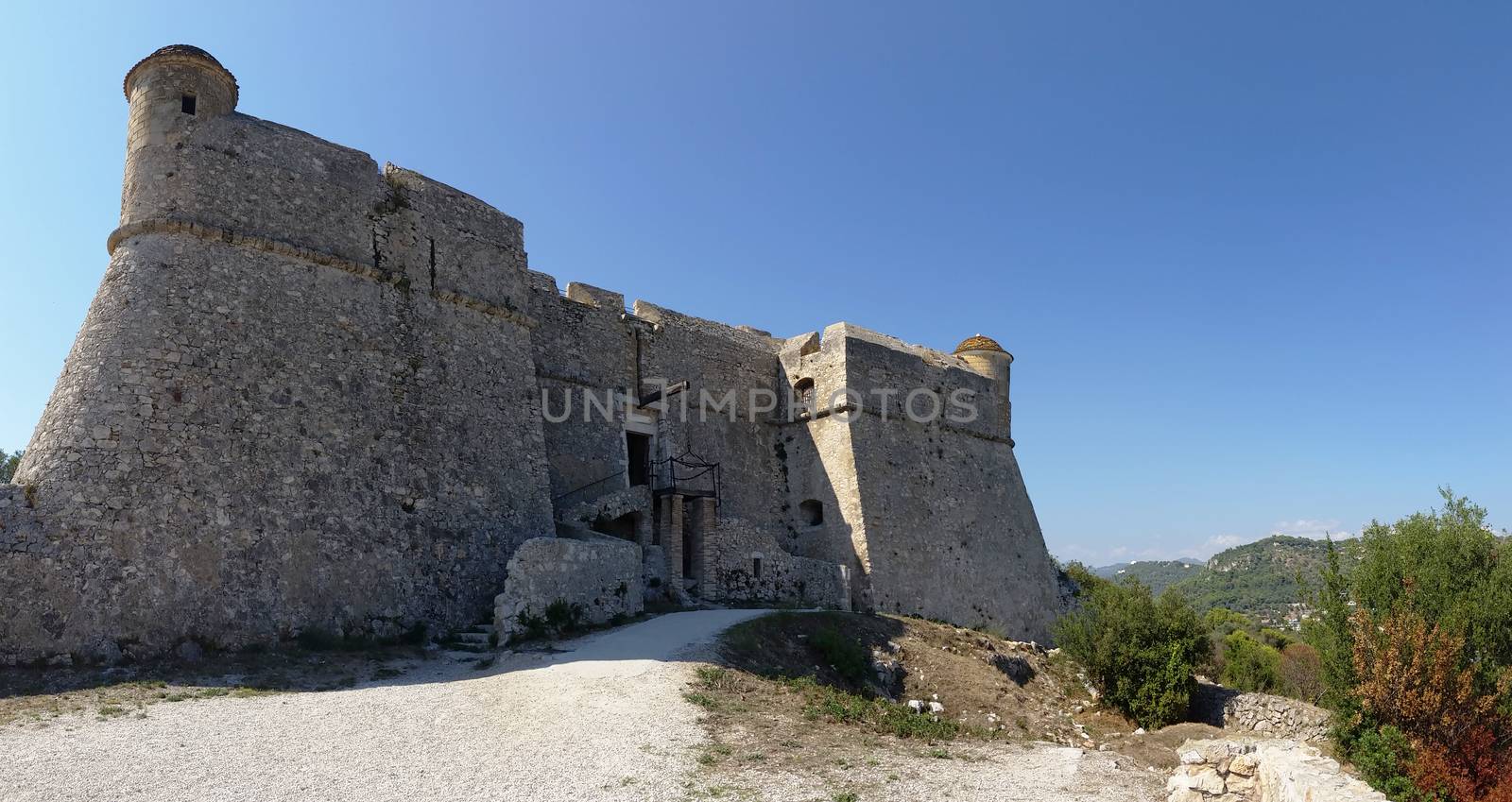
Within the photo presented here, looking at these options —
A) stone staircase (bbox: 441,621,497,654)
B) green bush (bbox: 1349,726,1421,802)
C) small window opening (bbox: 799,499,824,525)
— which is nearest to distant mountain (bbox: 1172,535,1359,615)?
small window opening (bbox: 799,499,824,525)

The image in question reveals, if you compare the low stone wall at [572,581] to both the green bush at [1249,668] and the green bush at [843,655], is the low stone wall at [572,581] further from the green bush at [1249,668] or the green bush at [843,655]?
the green bush at [1249,668]

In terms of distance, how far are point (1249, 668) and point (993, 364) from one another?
9.92 meters

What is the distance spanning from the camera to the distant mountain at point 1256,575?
69.2 meters

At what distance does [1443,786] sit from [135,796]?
12.2m

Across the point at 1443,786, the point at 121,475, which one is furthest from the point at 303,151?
the point at 1443,786

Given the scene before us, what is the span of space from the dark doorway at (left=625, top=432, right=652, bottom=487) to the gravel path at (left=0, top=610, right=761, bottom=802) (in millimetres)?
9553

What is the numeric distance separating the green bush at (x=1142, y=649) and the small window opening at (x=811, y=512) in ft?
23.5

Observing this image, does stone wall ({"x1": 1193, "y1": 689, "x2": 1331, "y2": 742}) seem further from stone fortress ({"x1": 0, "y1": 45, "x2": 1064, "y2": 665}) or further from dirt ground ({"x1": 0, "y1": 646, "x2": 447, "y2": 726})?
dirt ground ({"x1": 0, "y1": 646, "x2": 447, "y2": 726})

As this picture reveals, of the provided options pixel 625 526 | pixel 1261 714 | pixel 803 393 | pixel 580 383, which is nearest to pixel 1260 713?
pixel 1261 714

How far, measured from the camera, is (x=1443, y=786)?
10.1 meters

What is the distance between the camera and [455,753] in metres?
8.43

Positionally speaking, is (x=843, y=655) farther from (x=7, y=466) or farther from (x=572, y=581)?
(x=7, y=466)

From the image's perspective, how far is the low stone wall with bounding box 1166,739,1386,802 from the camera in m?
9.27

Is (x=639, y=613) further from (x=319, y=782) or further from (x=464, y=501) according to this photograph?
(x=319, y=782)
